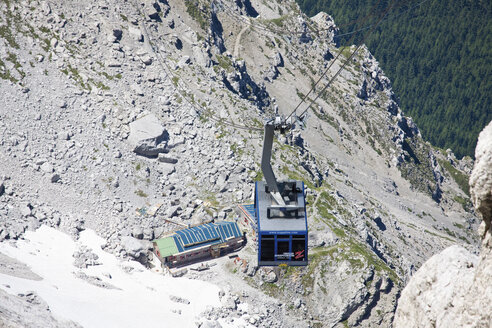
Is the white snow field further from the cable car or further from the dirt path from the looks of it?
the dirt path

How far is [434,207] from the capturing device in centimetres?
18012

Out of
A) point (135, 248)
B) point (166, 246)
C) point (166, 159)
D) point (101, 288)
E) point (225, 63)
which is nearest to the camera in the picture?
point (101, 288)

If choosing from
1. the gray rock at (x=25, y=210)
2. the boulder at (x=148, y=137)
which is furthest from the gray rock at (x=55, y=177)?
the boulder at (x=148, y=137)

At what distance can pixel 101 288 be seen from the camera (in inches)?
2923

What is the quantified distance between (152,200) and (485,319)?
7889 cm

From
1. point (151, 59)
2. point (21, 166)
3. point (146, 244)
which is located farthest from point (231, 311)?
point (151, 59)

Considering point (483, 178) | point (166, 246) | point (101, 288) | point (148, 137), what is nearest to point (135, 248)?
point (166, 246)

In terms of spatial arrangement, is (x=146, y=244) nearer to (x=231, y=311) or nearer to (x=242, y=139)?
(x=231, y=311)

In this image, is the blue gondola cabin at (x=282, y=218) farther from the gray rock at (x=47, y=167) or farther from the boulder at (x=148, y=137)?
the boulder at (x=148, y=137)

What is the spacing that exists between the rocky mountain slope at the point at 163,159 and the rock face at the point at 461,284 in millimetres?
44422

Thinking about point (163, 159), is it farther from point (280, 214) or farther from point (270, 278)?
point (280, 214)

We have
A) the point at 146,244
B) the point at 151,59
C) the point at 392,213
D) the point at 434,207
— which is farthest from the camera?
the point at 434,207

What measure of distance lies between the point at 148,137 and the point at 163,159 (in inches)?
193

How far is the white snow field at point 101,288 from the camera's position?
221 feet
